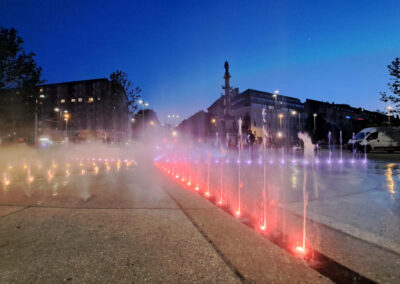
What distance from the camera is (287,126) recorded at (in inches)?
2672

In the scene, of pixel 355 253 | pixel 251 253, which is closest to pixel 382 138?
pixel 355 253

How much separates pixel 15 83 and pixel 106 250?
20.2m

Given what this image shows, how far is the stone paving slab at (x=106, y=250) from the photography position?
228 cm

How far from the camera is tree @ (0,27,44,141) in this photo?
626 inches

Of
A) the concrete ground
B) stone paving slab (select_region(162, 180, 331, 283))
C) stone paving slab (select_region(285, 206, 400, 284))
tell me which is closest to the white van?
stone paving slab (select_region(285, 206, 400, 284))

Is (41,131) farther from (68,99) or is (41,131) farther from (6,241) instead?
(6,241)

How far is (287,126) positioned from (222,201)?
69.0m

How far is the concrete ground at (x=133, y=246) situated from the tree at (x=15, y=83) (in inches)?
611

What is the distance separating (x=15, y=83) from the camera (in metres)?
16.6

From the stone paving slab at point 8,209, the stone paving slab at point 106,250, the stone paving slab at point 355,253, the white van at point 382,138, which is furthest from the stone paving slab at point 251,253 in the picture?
the white van at point 382,138

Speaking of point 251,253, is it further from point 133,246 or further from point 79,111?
point 79,111

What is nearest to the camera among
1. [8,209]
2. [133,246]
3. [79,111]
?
[133,246]

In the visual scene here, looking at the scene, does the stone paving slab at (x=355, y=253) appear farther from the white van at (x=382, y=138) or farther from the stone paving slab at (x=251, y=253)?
the white van at (x=382, y=138)

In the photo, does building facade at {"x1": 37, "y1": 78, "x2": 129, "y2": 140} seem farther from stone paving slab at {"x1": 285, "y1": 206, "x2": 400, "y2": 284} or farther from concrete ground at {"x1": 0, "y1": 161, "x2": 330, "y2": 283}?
stone paving slab at {"x1": 285, "y1": 206, "x2": 400, "y2": 284}
